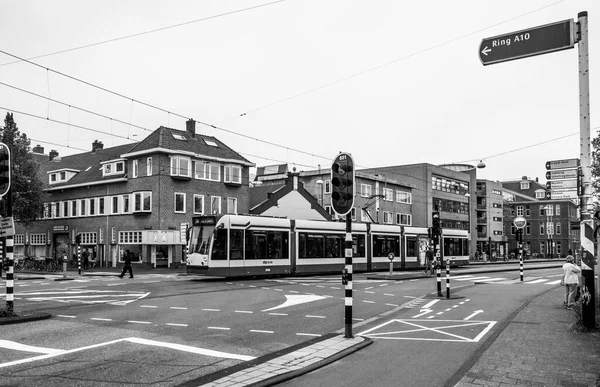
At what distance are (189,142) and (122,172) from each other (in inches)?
254

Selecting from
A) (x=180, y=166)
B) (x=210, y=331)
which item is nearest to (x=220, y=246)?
(x=210, y=331)

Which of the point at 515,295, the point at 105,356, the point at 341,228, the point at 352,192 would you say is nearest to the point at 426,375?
the point at 352,192

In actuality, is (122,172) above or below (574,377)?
above

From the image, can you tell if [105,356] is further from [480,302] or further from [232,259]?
[232,259]

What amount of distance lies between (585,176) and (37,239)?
5473 cm

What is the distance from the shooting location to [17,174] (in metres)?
40.3

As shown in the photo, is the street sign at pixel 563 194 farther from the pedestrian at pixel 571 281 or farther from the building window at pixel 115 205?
the building window at pixel 115 205

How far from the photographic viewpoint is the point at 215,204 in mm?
47438

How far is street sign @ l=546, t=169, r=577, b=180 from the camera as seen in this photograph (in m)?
11.6

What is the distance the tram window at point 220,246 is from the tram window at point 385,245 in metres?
12.9

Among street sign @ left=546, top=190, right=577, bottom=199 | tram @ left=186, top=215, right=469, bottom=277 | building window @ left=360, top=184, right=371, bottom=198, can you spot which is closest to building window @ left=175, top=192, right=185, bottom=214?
tram @ left=186, top=215, right=469, bottom=277

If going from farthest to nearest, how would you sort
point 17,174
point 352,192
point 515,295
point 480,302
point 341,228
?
point 17,174 < point 341,228 < point 515,295 < point 480,302 < point 352,192

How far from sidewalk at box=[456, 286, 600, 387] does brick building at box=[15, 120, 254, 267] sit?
32.1m

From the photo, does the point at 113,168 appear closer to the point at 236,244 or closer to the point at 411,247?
the point at 236,244
